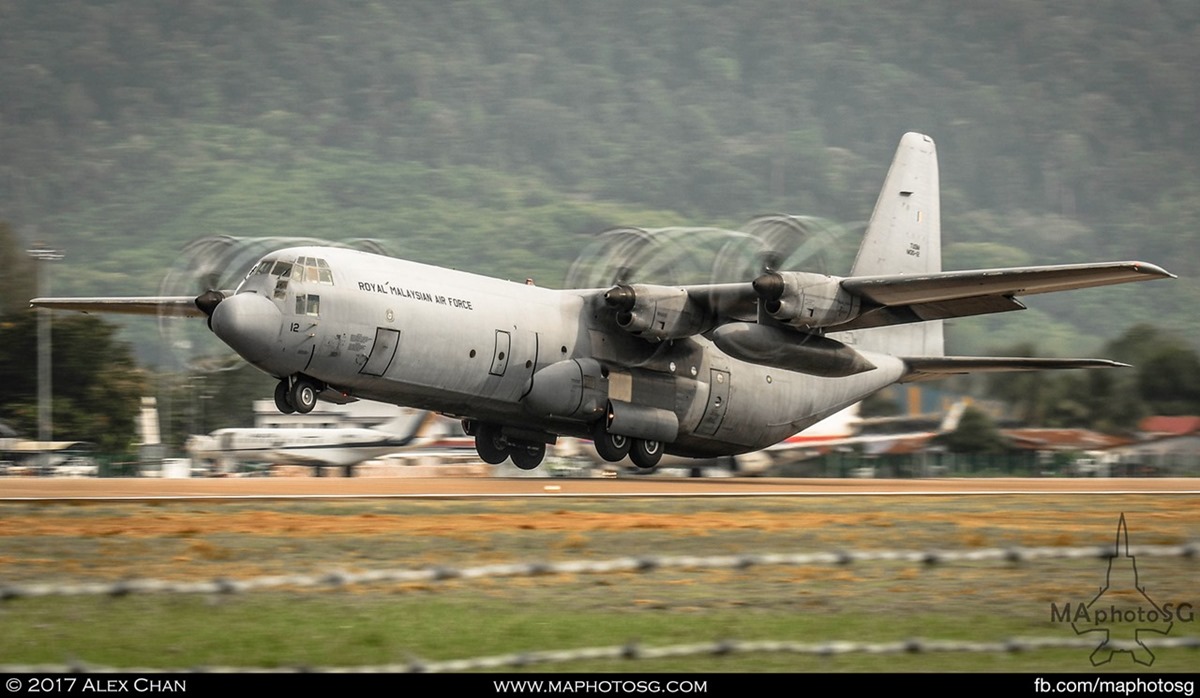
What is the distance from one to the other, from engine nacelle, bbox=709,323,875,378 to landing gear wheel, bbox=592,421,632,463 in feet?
10.2

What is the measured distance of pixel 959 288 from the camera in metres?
28.7

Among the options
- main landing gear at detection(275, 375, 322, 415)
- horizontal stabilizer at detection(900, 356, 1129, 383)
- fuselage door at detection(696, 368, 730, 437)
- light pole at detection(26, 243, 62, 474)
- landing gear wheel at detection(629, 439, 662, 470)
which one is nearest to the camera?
main landing gear at detection(275, 375, 322, 415)

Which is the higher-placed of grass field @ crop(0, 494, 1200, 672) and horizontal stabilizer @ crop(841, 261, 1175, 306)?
horizontal stabilizer @ crop(841, 261, 1175, 306)

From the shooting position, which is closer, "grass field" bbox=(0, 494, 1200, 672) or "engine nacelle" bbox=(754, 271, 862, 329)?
"grass field" bbox=(0, 494, 1200, 672)

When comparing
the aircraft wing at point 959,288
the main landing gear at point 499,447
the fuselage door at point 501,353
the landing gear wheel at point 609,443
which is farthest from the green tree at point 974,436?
the fuselage door at point 501,353

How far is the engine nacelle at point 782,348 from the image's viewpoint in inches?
1154

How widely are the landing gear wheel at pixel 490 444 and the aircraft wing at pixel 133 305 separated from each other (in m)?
6.73

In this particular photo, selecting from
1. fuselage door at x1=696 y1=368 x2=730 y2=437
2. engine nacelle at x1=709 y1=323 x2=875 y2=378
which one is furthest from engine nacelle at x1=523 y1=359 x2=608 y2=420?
fuselage door at x1=696 y1=368 x2=730 y2=437

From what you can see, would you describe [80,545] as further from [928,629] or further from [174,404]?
[174,404]

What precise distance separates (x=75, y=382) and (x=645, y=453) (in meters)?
32.3

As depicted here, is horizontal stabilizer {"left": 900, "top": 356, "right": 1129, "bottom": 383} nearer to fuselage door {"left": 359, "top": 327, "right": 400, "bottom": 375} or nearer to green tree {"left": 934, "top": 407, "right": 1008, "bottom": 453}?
green tree {"left": 934, "top": 407, "right": 1008, "bottom": 453}

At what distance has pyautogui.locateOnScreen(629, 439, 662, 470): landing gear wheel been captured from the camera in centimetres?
3231

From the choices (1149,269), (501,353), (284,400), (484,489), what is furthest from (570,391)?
(1149,269)
